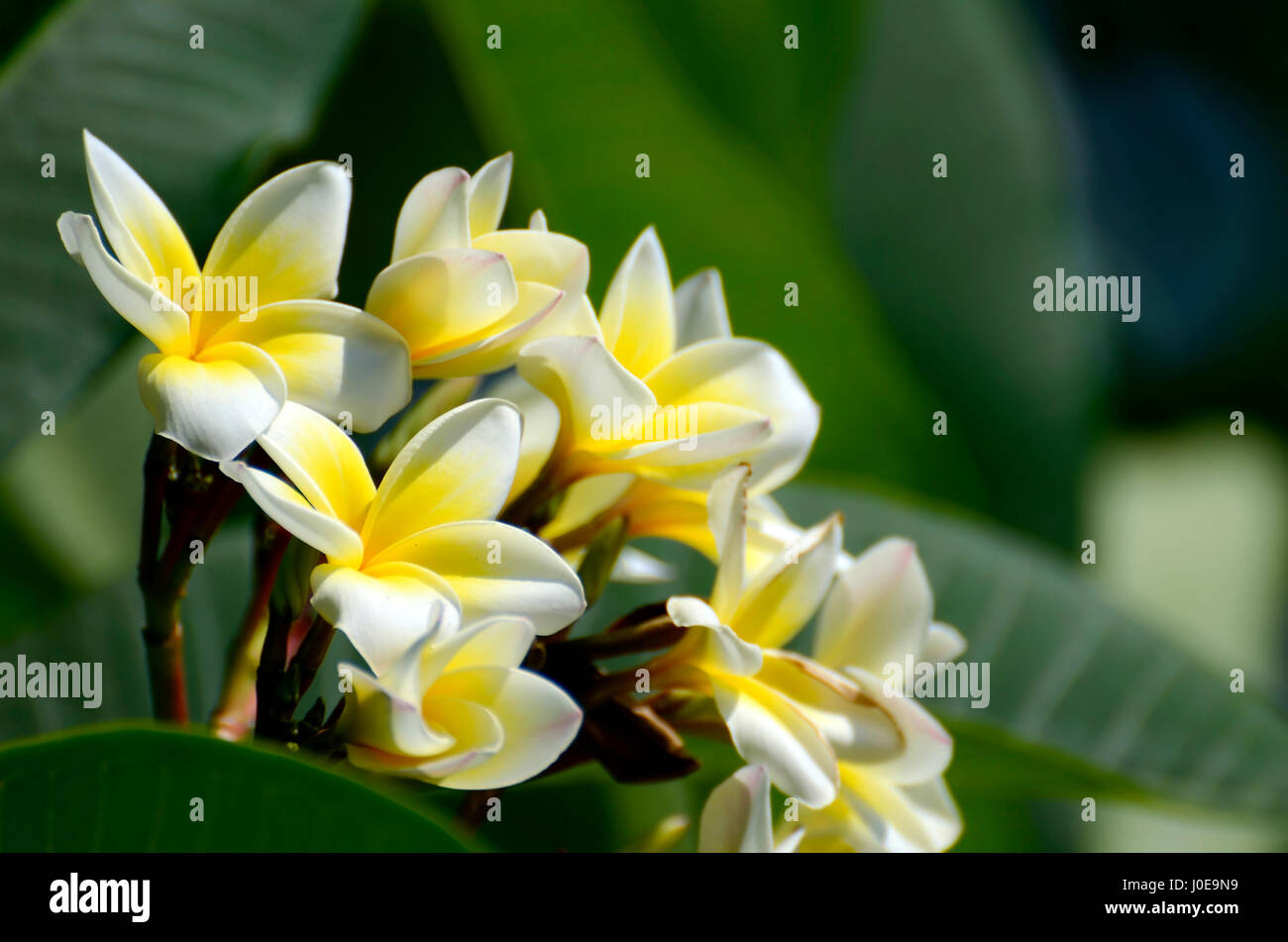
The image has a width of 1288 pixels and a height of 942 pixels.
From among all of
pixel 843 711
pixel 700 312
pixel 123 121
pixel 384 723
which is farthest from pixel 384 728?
pixel 123 121

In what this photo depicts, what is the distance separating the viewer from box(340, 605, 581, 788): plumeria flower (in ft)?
1.45

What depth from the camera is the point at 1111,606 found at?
1.12 meters

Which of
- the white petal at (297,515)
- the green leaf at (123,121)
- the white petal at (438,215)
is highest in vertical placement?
the green leaf at (123,121)

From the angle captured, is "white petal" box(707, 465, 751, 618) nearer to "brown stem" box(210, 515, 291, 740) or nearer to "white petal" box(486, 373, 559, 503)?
"white petal" box(486, 373, 559, 503)

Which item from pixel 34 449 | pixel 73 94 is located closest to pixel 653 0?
pixel 73 94

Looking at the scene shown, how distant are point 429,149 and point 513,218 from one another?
0.38 ft

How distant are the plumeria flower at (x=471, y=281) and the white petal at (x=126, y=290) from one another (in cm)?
9

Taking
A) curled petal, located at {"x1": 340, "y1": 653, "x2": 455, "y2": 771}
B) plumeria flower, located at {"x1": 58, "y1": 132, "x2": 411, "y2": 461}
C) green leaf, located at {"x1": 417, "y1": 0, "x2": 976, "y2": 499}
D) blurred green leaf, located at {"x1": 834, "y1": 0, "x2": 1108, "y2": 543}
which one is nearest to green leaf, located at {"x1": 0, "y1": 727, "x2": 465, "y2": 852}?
curled petal, located at {"x1": 340, "y1": 653, "x2": 455, "y2": 771}

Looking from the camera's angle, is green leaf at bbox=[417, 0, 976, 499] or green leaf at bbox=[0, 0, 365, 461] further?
green leaf at bbox=[417, 0, 976, 499]

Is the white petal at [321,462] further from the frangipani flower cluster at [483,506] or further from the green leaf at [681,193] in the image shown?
the green leaf at [681,193]

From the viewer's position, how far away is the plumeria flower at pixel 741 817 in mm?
517

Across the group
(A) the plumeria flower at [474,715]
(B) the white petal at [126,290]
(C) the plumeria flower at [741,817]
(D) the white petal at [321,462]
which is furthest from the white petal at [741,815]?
(B) the white petal at [126,290]

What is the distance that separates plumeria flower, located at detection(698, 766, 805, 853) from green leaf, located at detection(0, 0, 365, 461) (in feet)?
1.55
